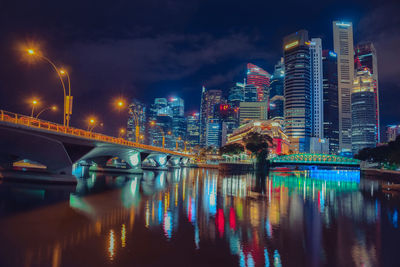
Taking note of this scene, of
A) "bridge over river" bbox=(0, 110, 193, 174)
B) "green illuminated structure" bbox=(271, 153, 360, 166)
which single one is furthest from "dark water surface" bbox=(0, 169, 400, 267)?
"green illuminated structure" bbox=(271, 153, 360, 166)

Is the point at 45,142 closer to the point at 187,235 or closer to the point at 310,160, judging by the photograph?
the point at 187,235

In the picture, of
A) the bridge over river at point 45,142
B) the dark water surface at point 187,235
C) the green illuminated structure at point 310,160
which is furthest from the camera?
the green illuminated structure at point 310,160

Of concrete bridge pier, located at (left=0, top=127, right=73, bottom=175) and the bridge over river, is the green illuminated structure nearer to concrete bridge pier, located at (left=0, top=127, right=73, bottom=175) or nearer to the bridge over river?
the bridge over river

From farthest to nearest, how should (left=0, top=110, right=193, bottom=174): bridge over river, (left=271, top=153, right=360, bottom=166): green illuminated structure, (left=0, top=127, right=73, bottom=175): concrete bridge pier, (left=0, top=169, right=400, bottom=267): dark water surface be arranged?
1. (left=271, top=153, right=360, bottom=166): green illuminated structure
2. (left=0, top=127, right=73, bottom=175): concrete bridge pier
3. (left=0, top=110, right=193, bottom=174): bridge over river
4. (left=0, top=169, right=400, bottom=267): dark water surface

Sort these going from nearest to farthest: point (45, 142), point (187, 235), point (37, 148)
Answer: point (187, 235), point (45, 142), point (37, 148)

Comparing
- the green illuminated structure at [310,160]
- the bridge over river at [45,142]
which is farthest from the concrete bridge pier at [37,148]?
the green illuminated structure at [310,160]

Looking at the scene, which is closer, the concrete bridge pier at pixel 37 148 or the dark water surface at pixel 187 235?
the dark water surface at pixel 187 235

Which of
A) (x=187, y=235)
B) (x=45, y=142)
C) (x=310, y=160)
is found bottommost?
(x=187, y=235)

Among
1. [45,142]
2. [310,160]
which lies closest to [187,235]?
[45,142]

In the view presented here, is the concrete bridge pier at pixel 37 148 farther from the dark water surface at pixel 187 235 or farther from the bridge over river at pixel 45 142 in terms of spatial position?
the dark water surface at pixel 187 235

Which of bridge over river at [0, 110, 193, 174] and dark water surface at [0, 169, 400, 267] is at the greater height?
bridge over river at [0, 110, 193, 174]

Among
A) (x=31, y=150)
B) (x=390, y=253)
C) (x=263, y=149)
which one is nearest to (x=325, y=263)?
(x=390, y=253)

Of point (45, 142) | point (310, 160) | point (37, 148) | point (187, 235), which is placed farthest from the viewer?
point (310, 160)

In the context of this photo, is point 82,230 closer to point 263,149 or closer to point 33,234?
point 33,234
